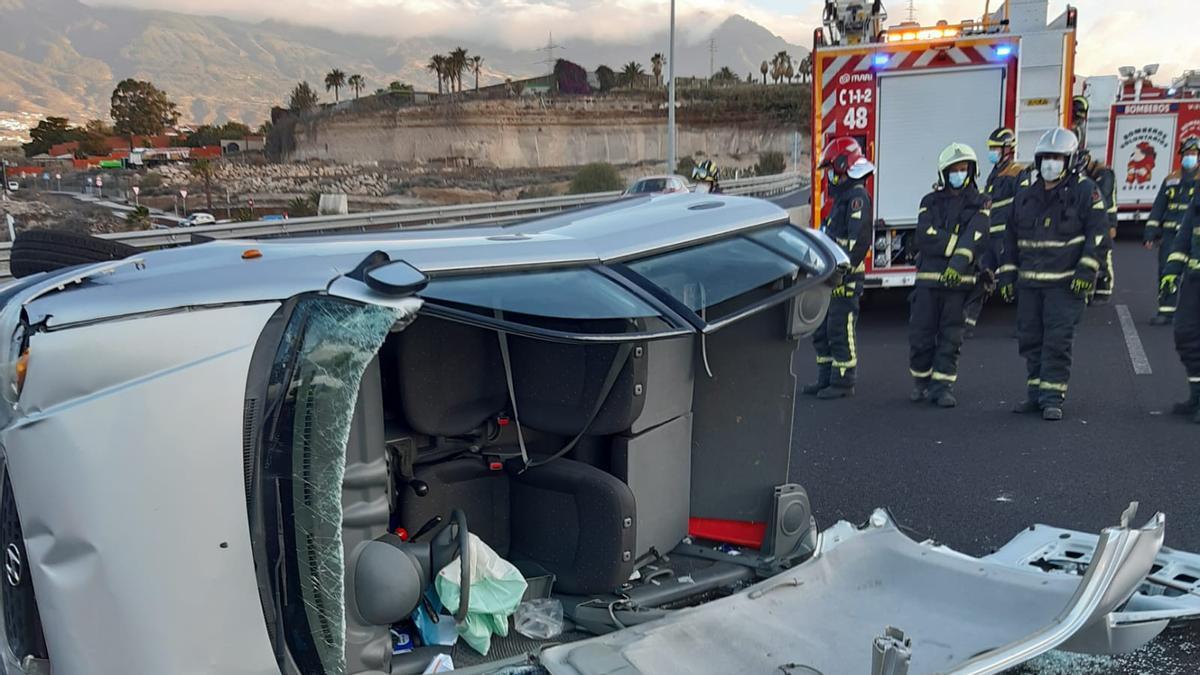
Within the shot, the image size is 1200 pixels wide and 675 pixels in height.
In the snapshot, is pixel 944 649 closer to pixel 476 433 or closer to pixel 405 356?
pixel 476 433

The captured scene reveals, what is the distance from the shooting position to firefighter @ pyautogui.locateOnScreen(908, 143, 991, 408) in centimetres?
648

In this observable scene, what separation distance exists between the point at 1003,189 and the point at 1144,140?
406 inches

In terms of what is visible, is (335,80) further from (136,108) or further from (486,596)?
(486,596)

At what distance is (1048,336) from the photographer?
6.08m

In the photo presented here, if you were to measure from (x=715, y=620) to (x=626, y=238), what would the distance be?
1.15 m

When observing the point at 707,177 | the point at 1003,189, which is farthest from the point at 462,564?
the point at 707,177

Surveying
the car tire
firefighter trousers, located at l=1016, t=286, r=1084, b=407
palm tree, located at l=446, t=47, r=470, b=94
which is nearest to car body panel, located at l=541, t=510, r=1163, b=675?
the car tire

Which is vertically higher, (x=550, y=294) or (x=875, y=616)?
(x=550, y=294)

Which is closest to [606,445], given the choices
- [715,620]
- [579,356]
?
[579,356]

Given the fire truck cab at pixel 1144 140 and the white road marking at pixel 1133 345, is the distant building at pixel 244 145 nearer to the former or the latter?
the fire truck cab at pixel 1144 140

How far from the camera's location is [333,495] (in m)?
1.99

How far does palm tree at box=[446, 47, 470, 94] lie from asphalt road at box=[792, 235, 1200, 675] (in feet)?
286

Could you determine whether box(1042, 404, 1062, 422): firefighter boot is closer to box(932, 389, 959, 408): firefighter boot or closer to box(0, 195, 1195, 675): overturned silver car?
box(932, 389, 959, 408): firefighter boot

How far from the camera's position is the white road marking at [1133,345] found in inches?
278
